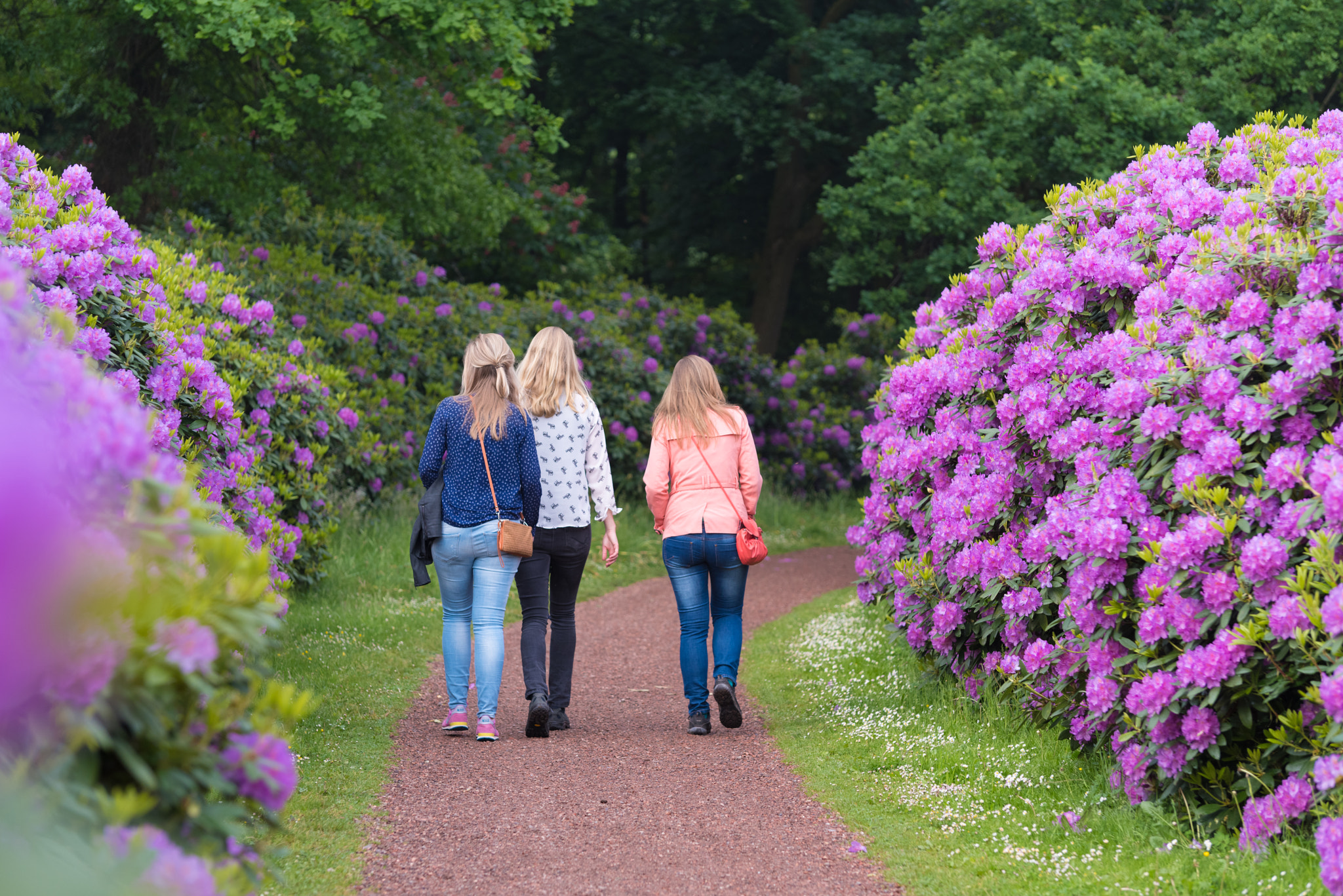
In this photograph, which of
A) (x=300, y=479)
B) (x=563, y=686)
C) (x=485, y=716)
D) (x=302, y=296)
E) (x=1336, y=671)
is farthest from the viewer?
(x=302, y=296)

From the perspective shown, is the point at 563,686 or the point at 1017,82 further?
the point at 1017,82

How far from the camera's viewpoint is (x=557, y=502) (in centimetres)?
636

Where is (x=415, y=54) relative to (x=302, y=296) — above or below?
above

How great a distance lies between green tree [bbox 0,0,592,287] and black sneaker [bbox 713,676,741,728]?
23.0ft

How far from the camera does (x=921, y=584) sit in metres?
6.45

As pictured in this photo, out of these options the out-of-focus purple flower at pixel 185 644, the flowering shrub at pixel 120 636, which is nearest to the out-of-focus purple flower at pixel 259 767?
the flowering shrub at pixel 120 636

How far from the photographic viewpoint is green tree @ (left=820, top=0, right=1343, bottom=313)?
14.2 metres

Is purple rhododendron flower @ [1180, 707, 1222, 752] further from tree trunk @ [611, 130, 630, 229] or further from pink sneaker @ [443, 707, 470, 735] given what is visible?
tree trunk @ [611, 130, 630, 229]

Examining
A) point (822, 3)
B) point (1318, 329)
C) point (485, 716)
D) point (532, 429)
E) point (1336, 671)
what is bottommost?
point (485, 716)

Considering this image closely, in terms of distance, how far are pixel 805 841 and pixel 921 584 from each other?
209cm

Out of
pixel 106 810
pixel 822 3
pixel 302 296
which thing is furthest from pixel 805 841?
pixel 822 3

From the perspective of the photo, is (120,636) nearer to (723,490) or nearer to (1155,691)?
(1155,691)

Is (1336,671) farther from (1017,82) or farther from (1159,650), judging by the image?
(1017,82)

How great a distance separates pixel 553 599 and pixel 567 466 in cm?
73
